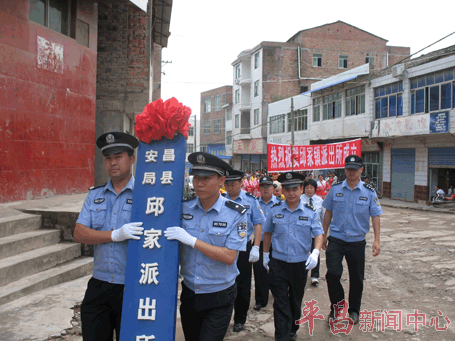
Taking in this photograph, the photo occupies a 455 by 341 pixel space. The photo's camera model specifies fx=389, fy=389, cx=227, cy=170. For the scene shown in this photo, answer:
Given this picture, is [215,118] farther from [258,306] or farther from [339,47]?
[258,306]

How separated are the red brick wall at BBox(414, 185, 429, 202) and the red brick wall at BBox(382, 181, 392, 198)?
193 cm

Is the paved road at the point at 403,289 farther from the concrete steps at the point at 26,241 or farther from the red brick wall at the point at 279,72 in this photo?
the red brick wall at the point at 279,72

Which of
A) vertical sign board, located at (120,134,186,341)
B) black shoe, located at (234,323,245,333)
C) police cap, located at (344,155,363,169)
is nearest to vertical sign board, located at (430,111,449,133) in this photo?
police cap, located at (344,155,363,169)

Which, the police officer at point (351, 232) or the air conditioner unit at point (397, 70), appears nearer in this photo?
the police officer at point (351, 232)

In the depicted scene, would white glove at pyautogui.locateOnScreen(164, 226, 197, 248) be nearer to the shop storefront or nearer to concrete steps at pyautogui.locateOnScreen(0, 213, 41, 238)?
concrete steps at pyautogui.locateOnScreen(0, 213, 41, 238)

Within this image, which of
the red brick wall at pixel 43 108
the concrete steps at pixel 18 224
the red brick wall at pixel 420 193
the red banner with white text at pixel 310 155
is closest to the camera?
the concrete steps at pixel 18 224

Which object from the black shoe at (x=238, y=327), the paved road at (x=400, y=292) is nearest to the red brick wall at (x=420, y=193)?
the paved road at (x=400, y=292)

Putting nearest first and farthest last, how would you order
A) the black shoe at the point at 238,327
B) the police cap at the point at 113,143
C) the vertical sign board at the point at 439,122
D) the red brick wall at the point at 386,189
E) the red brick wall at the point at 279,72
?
the police cap at the point at 113,143 → the black shoe at the point at 238,327 → the vertical sign board at the point at 439,122 → the red brick wall at the point at 386,189 → the red brick wall at the point at 279,72

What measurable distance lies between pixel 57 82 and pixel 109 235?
6622 mm

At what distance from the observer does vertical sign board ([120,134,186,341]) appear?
267 cm

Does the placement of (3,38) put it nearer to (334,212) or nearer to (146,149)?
(146,149)

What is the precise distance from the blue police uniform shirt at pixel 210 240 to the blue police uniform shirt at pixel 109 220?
457 millimetres

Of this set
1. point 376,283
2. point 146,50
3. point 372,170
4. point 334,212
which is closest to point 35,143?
point 146,50

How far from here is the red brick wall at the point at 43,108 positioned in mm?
7043
